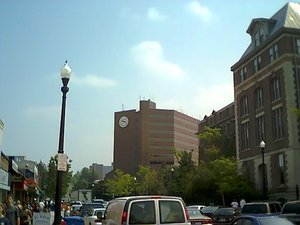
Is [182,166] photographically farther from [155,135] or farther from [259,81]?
[155,135]

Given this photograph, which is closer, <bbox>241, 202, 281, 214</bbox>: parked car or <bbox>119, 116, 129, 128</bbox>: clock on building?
<bbox>241, 202, 281, 214</bbox>: parked car

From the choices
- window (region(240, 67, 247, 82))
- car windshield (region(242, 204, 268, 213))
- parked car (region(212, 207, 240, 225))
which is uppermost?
window (region(240, 67, 247, 82))

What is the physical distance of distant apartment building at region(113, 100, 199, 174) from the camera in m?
155

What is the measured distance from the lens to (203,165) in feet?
195

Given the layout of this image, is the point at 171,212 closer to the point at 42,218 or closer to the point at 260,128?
the point at 42,218

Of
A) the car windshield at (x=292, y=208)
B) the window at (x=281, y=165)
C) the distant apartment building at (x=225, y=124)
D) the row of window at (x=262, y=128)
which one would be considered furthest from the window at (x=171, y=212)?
the distant apartment building at (x=225, y=124)

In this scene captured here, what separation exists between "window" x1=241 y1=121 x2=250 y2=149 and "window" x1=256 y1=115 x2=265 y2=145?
2.68 meters

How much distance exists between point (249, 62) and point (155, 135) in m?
103

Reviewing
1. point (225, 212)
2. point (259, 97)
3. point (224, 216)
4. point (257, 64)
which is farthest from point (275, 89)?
point (224, 216)

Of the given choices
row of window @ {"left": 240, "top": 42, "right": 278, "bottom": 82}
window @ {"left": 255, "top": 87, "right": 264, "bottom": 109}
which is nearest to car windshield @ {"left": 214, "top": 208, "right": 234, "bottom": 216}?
row of window @ {"left": 240, "top": 42, "right": 278, "bottom": 82}

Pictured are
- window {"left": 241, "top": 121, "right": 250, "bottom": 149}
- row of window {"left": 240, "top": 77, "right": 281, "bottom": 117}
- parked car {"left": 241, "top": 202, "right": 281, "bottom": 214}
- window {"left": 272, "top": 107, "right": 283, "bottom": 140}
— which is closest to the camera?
parked car {"left": 241, "top": 202, "right": 281, "bottom": 214}

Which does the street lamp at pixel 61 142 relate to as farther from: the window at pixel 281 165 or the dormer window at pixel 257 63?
the dormer window at pixel 257 63

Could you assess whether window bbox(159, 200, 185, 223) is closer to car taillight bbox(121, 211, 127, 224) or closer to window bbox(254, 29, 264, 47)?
car taillight bbox(121, 211, 127, 224)

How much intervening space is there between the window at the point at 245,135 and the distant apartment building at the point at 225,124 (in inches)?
485
